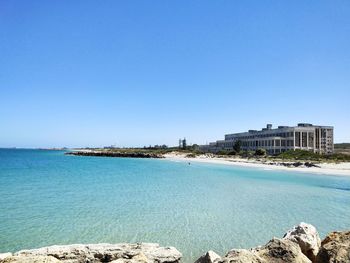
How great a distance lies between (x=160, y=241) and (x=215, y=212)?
5353 mm

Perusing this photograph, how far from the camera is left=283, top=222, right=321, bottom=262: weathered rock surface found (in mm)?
7168

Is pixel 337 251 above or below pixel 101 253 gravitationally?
above

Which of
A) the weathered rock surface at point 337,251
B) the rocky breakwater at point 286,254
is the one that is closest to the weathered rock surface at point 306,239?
the rocky breakwater at point 286,254

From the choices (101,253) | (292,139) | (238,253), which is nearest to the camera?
(238,253)

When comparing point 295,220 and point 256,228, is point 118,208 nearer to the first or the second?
point 256,228

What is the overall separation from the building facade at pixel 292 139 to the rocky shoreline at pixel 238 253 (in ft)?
330

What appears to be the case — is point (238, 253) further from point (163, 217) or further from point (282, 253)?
point (163, 217)

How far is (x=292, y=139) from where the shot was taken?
103125 mm

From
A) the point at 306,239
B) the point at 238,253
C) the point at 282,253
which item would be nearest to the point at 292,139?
the point at 306,239

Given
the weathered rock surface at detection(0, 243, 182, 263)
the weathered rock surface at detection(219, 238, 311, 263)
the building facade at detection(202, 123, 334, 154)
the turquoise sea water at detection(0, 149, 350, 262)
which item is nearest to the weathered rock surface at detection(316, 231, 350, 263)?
the weathered rock surface at detection(219, 238, 311, 263)

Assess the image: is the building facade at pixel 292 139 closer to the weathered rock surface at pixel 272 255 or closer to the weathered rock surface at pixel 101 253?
the weathered rock surface at pixel 101 253

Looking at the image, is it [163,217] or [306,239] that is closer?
[306,239]

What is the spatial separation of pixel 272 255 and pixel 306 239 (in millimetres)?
2135

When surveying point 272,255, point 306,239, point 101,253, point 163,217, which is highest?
point 272,255
